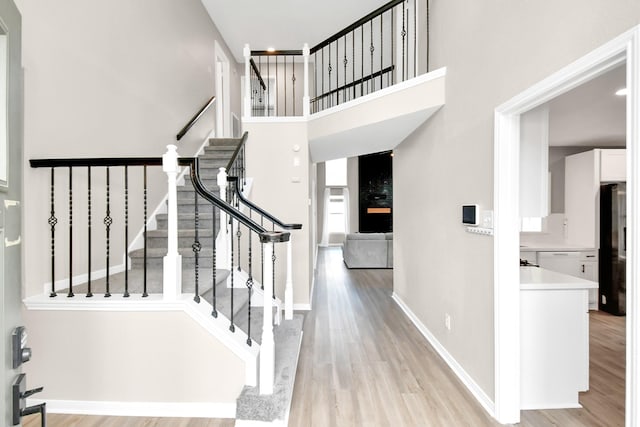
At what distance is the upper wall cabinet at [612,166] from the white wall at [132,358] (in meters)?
5.11

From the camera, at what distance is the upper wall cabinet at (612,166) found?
4.12 metres

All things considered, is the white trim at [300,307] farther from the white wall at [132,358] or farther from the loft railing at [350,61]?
the loft railing at [350,61]

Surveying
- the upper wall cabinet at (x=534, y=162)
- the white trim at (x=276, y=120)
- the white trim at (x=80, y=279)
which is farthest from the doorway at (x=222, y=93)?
the upper wall cabinet at (x=534, y=162)

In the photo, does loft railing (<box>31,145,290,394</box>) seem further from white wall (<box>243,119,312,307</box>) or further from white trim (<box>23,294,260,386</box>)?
white wall (<box>243,119,312,307</box>)

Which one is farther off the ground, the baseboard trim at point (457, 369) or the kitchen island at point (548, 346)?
the kitchen island at point (548, 346)

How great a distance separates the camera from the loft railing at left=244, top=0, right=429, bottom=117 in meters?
3.94

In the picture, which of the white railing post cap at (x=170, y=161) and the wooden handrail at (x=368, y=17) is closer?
the white railing post cap at (x=170, y=161)

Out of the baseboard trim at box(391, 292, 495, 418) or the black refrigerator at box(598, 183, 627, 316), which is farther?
the black refrigerator at box(598, 183, 627, 316)

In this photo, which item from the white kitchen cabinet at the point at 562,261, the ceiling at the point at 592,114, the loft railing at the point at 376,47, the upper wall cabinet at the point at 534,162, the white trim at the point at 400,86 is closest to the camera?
the upper wall cabinet at the point at 534,162

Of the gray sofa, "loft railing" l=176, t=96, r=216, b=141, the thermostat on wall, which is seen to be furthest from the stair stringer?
the gray sofa

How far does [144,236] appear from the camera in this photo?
2111mm

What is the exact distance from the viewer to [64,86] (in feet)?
7.87

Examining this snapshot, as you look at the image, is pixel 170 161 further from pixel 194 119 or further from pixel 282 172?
pixel 194 119

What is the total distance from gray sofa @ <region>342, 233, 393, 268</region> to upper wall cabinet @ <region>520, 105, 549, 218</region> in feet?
16.9
